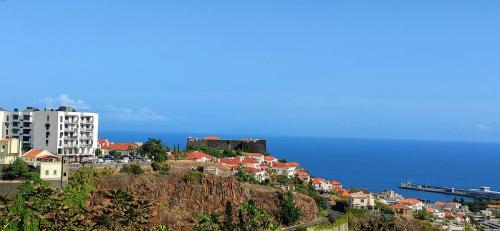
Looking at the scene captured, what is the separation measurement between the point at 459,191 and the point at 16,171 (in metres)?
102

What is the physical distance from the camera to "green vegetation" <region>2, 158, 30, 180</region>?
141 feet

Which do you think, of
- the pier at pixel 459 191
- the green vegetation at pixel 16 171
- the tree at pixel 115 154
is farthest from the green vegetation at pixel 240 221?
the pier at pixel 459 191

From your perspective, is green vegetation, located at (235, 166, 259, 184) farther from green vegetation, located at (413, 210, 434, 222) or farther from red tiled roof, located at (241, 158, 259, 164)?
green vegetation, located at (413, 210, 434, 222)

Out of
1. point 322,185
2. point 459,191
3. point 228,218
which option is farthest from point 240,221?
point 459,191

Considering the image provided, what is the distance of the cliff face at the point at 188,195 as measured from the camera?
45900 millimetres

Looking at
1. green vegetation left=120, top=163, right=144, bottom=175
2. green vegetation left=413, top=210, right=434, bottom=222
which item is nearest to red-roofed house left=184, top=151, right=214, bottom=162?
green vegetation left=120, top=163, right=144, bottom=175

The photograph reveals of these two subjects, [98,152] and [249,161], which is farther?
[249,161]

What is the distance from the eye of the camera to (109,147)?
7038 cm

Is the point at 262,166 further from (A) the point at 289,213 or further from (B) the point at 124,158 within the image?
(A) the point at 289,213

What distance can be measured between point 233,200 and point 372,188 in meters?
78.1

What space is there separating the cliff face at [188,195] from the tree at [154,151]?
5.62 meters

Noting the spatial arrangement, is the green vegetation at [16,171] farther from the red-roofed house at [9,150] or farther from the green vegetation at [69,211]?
the red-roofed house at [9,150]

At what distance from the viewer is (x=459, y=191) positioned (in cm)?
12588

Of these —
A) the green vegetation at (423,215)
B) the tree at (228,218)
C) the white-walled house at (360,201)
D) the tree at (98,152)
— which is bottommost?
the green vegetation at (423,215)
